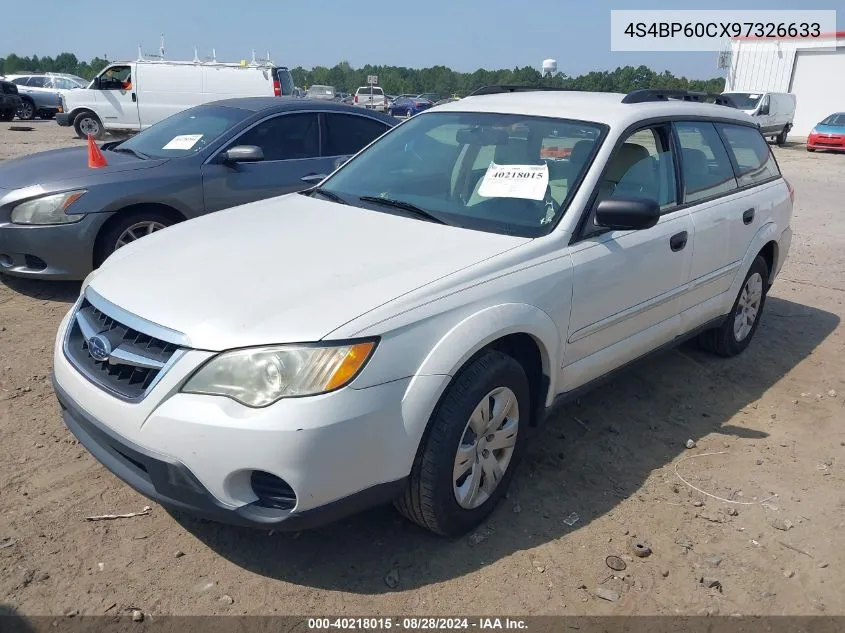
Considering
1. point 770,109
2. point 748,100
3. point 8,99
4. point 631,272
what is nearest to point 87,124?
point 8,99

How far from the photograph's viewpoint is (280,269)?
2896mm

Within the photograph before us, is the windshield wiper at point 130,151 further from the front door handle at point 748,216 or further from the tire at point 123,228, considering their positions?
the front door handle at point 748,216

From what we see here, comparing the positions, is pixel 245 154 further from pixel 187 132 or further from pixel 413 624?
pixel 413 624

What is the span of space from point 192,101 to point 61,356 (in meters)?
15.2

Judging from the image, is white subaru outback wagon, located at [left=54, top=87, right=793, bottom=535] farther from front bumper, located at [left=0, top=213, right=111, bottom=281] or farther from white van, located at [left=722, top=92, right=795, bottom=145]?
white van, located at [left=722, top=92, right=795, bottom=145]

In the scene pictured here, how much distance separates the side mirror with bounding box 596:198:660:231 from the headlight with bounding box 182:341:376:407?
4.77 feet

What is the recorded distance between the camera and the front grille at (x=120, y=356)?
2543 millimetres

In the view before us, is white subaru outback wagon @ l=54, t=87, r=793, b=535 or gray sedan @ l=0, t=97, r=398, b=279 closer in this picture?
white subaru outback wagon @ l=54, t=87, r=793, b=535

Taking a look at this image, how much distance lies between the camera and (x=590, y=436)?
3.98 metres

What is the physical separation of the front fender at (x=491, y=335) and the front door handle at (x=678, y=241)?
3.57 ft

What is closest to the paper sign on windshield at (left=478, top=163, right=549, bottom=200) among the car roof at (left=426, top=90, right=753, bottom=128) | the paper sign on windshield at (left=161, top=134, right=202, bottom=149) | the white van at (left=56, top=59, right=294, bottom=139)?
the car roof at (left=426, top=90, right=753, bottom=128)

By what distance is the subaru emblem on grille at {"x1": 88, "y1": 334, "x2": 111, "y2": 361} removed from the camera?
105 inches

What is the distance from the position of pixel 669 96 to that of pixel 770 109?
25.6m

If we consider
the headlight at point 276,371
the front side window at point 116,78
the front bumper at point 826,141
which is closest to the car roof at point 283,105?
the headlight at point 276,371
